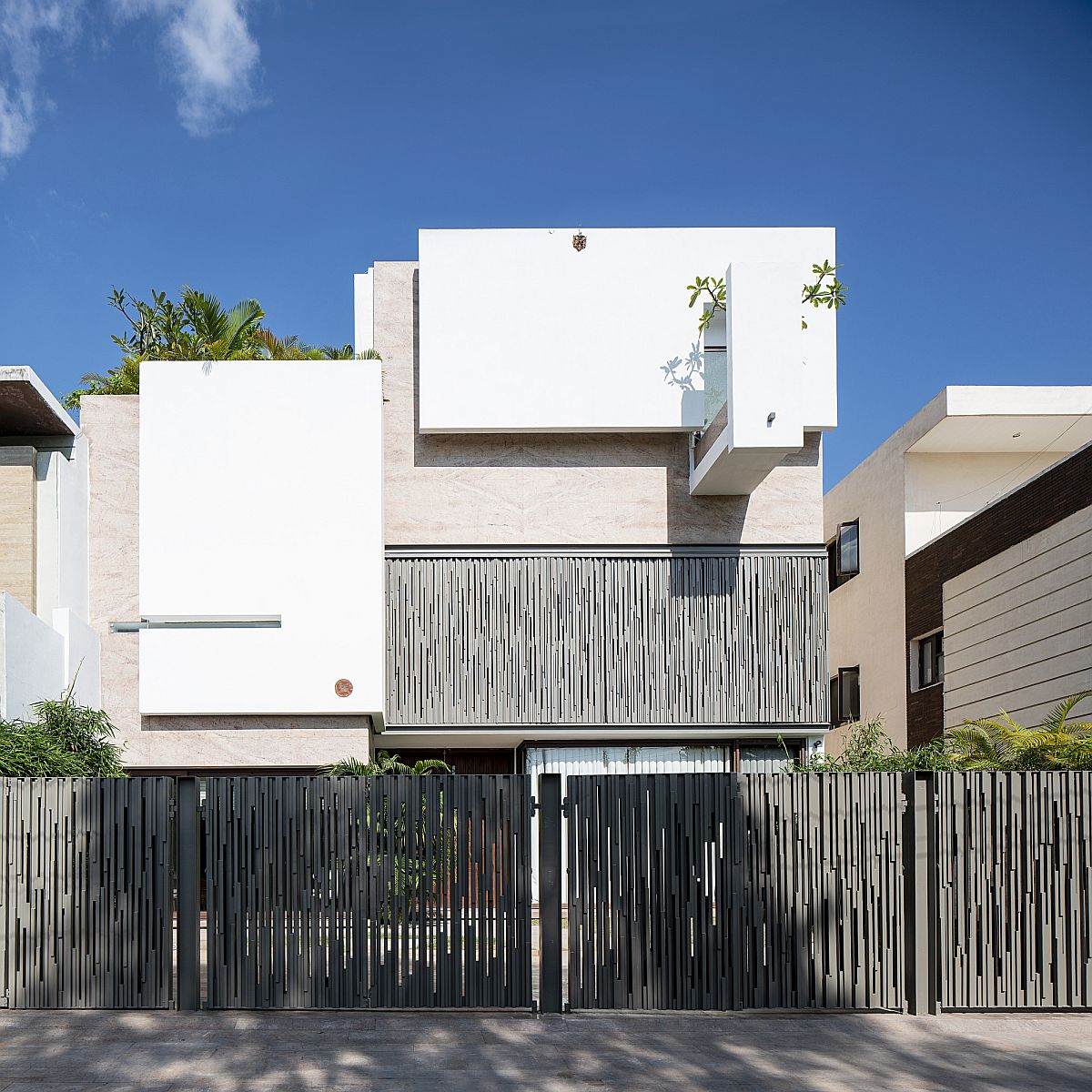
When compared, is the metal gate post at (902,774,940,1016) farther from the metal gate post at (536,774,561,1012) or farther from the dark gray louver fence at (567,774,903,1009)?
the metal gate post at (536,774,561,1012)

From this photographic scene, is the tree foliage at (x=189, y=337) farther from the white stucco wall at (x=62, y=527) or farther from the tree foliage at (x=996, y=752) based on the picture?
the tree foliage at (x=996, y=752)

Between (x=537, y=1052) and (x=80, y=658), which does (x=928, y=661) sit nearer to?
(x=80, y=658)

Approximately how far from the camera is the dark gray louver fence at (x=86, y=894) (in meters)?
7.81

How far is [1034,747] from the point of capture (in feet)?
40.3

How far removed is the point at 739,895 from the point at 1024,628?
11010mm

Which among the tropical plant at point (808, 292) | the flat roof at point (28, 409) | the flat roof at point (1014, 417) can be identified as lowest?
the flat roof at point (28, 409)

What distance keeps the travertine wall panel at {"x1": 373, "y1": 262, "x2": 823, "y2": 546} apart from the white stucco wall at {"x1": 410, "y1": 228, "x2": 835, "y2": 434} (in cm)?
50

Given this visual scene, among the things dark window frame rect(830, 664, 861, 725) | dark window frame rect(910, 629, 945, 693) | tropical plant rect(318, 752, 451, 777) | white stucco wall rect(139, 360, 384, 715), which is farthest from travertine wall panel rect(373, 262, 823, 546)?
dark window frame rect(830, 664, 861, 725)

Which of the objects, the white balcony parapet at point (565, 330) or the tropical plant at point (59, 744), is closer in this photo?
the tropical plant at point (59, 744)

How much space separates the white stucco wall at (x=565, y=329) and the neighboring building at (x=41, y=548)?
4934 mm

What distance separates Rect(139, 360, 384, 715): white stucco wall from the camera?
15.2m

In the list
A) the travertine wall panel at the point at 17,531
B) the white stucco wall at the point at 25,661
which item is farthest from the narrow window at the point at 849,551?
the travertine wall panel at the point at 17,531

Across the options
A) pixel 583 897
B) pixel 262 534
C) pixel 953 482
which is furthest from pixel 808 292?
pixel 583 897

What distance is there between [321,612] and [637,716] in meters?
4.75
